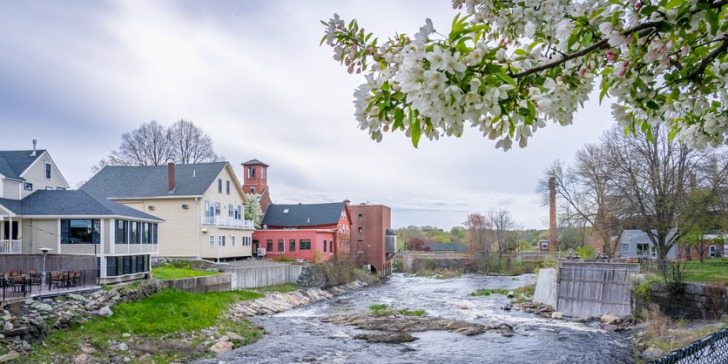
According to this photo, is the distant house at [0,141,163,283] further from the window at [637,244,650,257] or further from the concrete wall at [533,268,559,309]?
the window at [637,244,650,257]

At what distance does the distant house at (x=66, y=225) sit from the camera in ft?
80.5

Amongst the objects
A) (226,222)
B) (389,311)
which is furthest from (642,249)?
(226,222)

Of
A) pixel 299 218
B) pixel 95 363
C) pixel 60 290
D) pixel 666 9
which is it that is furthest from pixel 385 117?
pixel 299 218

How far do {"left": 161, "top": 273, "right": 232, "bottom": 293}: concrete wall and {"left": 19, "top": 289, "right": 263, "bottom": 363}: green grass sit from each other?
785 millimetres

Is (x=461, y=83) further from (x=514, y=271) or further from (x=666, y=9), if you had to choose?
(x=514, y=271)

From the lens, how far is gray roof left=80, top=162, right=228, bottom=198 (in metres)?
38.4

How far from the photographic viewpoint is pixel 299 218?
53531 mm

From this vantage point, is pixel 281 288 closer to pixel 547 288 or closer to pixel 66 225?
pixel 66 225

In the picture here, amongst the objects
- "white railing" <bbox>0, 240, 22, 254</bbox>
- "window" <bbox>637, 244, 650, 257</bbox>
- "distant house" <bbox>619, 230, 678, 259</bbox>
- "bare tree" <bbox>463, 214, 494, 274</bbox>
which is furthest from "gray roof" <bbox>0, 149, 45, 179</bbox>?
"distant house" <bbox>619, 230, 678, 259</bbox>

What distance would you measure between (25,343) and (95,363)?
6.14 ft

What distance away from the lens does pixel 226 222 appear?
4031 centimetres

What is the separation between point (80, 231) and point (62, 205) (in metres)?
1.73

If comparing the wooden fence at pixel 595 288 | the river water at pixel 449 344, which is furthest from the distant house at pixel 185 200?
the wooden fence at pixel 595 288

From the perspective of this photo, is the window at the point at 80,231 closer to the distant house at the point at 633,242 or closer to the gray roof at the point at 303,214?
the gray roof at the point at 303,214
